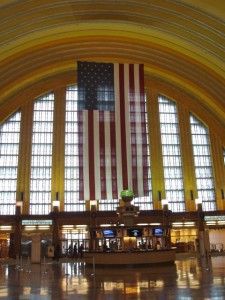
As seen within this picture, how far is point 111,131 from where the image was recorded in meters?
21.2

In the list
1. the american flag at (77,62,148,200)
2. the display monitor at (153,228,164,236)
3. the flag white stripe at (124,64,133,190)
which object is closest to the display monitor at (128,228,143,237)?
the display monitor at (153,228,164,236)

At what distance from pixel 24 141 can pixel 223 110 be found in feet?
59.8

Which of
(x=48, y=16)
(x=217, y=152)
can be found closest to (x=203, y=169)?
(x=217, y=152)

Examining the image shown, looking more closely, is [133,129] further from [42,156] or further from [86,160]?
[42,156]

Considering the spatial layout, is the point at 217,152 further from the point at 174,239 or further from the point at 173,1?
the point at 173,1

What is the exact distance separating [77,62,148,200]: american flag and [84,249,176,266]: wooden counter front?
3.34 meters

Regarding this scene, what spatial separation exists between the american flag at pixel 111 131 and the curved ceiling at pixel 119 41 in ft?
15.0

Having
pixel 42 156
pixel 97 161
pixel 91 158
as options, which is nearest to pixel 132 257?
pixel 97 161

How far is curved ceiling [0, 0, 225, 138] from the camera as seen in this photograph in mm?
22906

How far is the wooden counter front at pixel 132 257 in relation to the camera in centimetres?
1825

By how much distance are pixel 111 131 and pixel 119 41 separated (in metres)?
11.6

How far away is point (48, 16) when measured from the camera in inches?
938

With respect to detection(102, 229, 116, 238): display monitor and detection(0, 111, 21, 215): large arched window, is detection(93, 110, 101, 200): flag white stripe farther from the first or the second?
detection(0, 111, 21, 215): large arched window

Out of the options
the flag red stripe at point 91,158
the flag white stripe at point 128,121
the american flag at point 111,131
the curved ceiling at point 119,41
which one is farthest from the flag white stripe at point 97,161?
the curved ceiling at point 119,41
